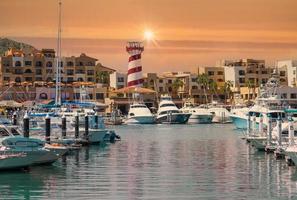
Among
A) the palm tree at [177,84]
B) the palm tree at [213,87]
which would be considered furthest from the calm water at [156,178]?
the palm tree at [177,84]

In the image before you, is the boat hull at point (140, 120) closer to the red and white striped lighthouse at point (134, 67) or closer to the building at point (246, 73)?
the red and white striped lighthouse at point (134, 67)

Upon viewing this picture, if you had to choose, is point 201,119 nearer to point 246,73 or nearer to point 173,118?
point 173,118

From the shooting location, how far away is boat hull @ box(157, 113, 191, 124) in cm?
14238

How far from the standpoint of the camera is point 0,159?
40000 millimetres

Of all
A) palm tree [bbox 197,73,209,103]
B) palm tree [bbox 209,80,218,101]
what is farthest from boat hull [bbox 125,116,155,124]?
palm tree [bbox 209,80,218,101]

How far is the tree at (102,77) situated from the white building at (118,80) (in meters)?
1.30

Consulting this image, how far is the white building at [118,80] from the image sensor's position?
6811 inches

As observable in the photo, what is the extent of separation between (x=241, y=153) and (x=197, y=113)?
87449mm

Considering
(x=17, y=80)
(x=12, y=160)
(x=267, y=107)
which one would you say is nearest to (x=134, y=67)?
(x=17, y=80)

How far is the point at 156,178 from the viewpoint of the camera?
39281 mm

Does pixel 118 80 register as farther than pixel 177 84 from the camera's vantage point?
Yes

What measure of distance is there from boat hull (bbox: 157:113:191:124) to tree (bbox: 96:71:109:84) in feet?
101

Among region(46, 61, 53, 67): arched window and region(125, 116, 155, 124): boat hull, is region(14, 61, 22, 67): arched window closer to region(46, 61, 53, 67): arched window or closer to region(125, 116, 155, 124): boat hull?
region(46, 61, 53, 67): arched window

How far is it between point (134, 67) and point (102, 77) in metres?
17.4
